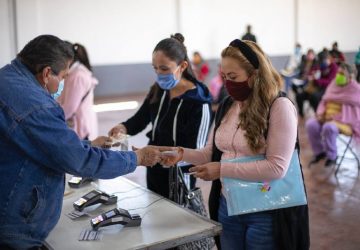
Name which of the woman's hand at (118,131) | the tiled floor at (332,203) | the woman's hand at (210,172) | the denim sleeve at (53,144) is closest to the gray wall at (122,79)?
the tiled floor at (332,203)

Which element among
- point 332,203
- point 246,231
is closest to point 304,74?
point 332,203

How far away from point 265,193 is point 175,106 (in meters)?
0.90

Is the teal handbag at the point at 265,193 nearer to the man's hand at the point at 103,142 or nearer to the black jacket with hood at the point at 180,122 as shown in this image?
the black jacket with hood at the point at 180,122

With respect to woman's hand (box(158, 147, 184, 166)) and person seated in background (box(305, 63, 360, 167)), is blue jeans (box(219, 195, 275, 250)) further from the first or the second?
person seated in background (box(305, 63, 360, 167))

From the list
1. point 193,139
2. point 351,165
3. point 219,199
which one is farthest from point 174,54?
point 351,165

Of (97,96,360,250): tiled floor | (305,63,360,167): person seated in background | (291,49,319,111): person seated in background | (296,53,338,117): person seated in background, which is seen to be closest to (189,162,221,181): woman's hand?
(97,96,360,250): tiled floor

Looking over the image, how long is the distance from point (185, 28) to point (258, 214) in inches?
470

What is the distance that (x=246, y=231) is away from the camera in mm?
2021

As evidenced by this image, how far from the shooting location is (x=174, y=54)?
2652 millimetres

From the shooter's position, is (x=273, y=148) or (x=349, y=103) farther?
(x=349, y=103)

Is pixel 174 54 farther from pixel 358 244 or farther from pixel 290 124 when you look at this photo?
pixel 358 244

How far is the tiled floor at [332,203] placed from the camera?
12.0 feet

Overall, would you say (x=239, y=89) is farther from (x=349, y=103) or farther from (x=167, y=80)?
(x=349, y=103)

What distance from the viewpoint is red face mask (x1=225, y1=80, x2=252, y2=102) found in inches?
78.9
